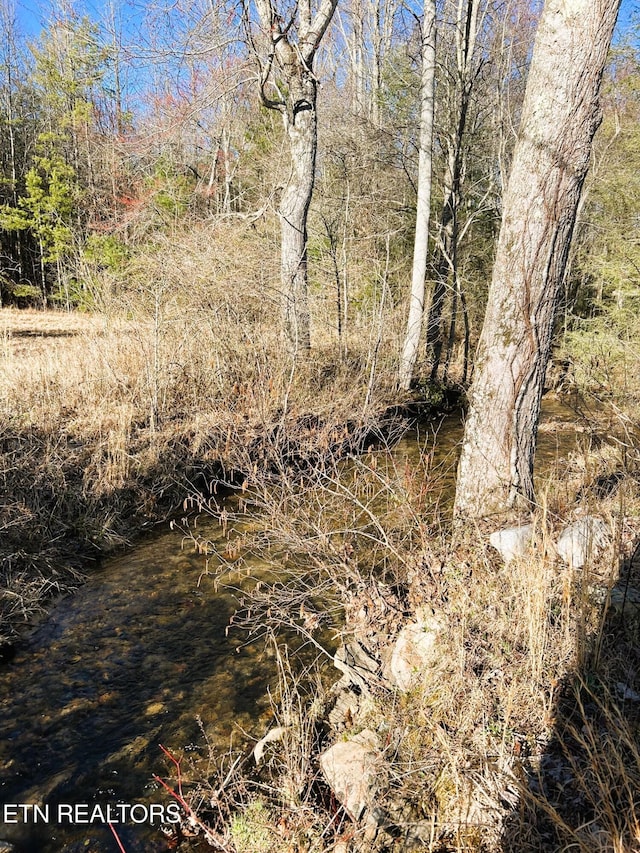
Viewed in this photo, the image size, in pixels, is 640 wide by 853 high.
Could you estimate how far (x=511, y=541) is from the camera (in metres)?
3.53

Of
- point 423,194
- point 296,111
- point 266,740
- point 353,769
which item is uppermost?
point 296,111

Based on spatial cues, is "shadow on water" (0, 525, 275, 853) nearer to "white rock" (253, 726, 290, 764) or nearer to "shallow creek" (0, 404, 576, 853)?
"shallow creek" (0, 404, 576, 853)

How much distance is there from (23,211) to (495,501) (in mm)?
21828

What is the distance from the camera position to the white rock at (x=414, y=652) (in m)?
3.00

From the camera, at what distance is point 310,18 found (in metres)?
9.09

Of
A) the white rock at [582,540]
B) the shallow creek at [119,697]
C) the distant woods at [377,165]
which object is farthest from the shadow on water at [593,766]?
the distant woods at [377,165]

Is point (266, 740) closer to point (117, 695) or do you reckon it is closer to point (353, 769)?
point (353, 769)

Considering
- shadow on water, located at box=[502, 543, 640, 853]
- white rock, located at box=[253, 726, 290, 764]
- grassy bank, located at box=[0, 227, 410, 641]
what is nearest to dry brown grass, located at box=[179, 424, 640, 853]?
shadow on water, located at box=[502, 543, 640, 853]

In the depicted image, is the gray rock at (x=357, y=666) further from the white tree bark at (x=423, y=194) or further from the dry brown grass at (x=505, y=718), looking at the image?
the white tree bark at (x=423, y=194)

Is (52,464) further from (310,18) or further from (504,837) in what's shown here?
(310,18)

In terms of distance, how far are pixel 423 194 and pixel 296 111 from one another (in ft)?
8.62

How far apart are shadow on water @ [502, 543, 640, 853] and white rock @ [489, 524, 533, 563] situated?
2.24 feet

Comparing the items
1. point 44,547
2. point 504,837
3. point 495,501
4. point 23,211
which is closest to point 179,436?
point 44,547

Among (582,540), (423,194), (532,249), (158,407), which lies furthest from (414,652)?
(423,194)
